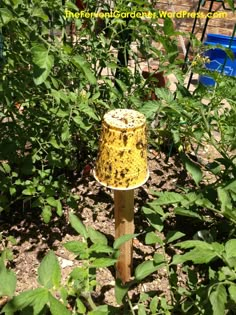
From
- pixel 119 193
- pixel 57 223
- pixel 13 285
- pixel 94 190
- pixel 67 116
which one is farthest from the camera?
pixel 94 190

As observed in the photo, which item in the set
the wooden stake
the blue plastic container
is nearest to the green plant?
the wooden stake

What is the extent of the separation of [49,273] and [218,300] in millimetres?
509

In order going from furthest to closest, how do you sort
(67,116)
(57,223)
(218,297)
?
(57,223)
(67,116)
(218,297)

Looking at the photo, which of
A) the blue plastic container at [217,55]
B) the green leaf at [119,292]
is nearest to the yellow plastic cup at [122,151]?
the green leaf at [119,292]

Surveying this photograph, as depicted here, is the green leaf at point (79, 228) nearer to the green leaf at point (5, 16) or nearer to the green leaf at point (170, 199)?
the green leaf at point (170, 199)

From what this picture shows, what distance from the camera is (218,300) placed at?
112 centimetres

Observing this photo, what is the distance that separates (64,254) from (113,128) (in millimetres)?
959

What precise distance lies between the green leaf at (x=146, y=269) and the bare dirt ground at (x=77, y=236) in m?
0.45

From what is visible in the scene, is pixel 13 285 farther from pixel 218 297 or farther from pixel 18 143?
pixel 18 143

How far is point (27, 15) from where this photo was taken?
4.69 ft

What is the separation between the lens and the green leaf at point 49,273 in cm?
98

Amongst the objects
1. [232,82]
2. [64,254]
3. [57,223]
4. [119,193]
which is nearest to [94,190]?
[57,223]

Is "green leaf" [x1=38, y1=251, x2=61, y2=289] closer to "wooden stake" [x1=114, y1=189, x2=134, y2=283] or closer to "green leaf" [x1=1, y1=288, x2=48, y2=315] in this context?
"green leaf" [x1=1, y1=288, x2=48, y2=315]

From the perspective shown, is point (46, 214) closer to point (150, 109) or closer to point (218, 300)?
point (150, 109)
